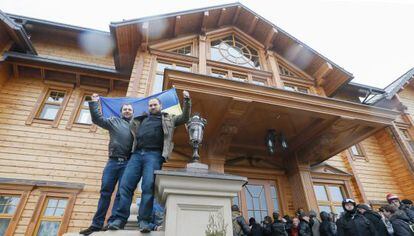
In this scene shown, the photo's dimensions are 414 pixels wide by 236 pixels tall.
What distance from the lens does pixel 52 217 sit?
594 cm

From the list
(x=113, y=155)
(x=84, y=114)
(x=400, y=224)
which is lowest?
(x=400, y=224)

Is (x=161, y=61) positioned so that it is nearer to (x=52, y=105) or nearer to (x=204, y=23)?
(x=204, y=23)

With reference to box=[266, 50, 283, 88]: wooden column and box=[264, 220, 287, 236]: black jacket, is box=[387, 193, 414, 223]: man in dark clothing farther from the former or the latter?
box=[266, 50, 283, 88]: wooden column

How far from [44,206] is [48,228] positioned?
556 mm

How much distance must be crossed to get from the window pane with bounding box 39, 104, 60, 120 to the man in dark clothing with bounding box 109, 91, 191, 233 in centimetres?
557

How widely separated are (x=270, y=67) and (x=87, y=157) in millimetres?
6934

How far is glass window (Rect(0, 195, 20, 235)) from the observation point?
18.7ft

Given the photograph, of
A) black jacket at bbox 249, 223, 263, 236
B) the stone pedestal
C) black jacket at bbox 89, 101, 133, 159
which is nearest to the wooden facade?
black jacket at bbox 249, 223, 263, 236

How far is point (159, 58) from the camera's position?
8117 millimetres

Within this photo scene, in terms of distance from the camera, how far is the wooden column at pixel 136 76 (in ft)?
22.3

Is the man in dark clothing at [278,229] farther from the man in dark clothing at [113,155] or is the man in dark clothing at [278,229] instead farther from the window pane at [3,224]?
the window pane at [3,224]

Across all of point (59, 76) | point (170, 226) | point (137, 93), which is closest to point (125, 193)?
point (170, 226)

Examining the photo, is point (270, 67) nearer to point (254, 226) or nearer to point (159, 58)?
point (159, 58)

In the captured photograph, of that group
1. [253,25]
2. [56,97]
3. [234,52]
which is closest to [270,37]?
[253,25]
